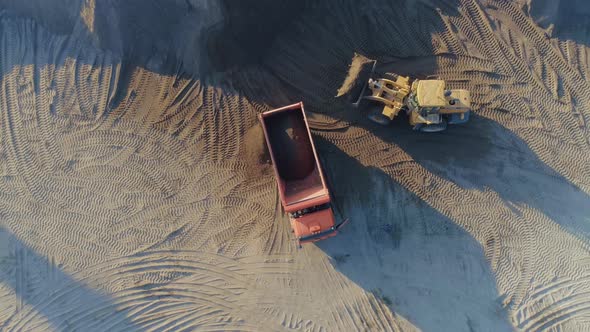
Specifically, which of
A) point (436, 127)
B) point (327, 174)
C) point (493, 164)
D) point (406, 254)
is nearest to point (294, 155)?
point (327, 174)

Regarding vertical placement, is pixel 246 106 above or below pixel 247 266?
above

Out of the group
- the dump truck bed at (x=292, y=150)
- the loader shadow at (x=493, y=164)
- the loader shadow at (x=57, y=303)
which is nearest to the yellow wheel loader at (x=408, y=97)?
the loader shadow at (x=493, y=164)

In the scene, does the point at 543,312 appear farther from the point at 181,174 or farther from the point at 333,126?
the point at 181,174

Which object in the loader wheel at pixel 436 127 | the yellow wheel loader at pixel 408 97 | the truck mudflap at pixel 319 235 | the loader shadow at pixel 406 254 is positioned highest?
the yellow wheel loader at pixel 408 97

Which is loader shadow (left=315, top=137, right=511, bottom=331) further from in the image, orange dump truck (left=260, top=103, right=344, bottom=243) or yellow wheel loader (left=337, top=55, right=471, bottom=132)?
yellow wheel loader (left=337, top=55, right=471, bottom=132)

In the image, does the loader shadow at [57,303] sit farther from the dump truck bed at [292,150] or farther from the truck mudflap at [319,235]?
the dump truck bed at [292,150]

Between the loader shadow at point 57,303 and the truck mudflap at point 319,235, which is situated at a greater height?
the truck mudflap at point 319,235

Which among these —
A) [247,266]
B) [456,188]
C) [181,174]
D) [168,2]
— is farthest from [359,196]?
[168,2]
